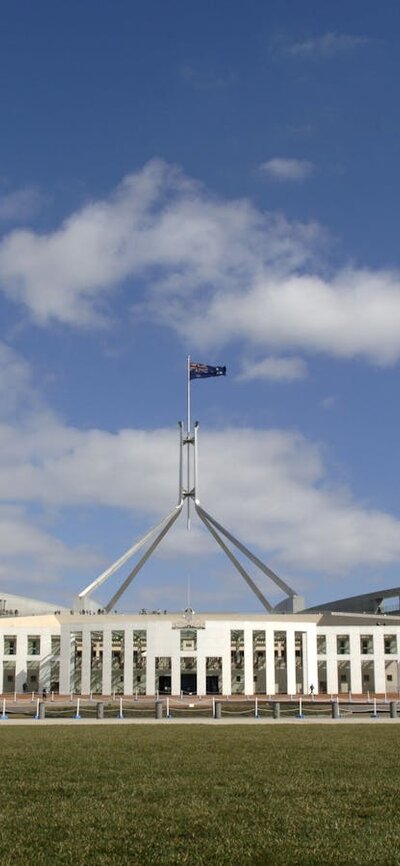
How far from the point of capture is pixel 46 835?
9.40 metres

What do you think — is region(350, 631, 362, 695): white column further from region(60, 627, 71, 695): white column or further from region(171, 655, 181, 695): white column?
region(60, 627, 71, 695): white column

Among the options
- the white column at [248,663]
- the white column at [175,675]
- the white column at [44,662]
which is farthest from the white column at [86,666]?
the white column at [248,663]

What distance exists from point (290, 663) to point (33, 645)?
2176 cm

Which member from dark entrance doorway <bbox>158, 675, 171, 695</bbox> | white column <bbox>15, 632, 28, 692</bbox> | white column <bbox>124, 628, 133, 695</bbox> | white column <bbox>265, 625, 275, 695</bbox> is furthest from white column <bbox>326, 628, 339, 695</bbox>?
white column <bbox>15, 632, 28, 692</bbox>

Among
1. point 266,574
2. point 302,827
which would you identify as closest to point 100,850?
point 302,827

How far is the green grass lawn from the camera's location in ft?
28.1

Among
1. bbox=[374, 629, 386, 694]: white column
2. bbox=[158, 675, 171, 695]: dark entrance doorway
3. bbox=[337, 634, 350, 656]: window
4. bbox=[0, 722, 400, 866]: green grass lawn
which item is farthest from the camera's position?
bbox=[337, 634, 350, 656]: window

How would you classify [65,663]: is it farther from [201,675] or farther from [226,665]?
→ [226,665]

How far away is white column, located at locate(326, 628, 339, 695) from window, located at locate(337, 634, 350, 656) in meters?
0.81

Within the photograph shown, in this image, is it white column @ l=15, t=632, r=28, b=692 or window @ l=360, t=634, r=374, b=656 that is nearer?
white column @ l=15, t=632, r=28, b=692

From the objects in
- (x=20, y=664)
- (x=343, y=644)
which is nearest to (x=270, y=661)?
(x=343, y=644)

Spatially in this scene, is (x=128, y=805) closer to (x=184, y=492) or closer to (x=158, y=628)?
(x=158, y=628)

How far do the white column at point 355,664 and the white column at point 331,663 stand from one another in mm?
1342

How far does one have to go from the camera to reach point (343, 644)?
244ft
